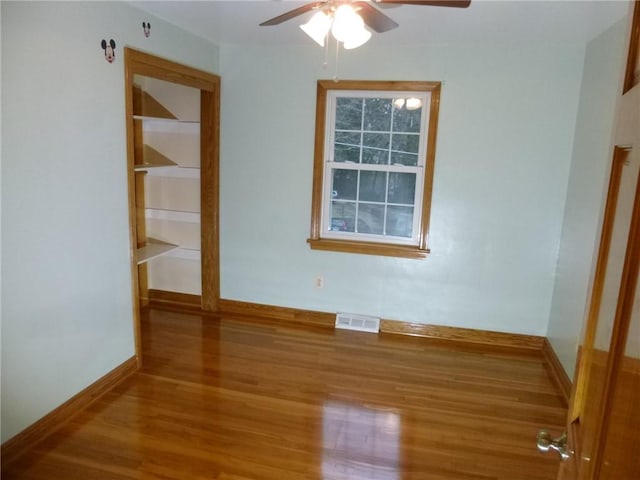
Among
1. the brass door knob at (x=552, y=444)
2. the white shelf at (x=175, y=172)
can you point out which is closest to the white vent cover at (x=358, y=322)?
the white shelf at (x=175, y=172)

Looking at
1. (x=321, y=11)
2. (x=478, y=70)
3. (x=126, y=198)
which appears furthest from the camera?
(x=478, y=70)

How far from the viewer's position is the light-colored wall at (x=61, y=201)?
2.18 m

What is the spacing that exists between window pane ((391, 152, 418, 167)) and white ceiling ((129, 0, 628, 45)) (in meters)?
0.85

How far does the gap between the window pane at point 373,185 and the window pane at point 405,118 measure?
40cm

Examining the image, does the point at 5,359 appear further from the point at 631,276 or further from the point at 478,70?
the point at 478,70

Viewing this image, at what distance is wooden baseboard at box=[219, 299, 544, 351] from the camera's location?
3.85m

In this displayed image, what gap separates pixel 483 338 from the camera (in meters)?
3.91

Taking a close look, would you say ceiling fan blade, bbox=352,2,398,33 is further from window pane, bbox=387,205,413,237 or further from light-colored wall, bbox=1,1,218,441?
window pane, bbox=387,205,413,237

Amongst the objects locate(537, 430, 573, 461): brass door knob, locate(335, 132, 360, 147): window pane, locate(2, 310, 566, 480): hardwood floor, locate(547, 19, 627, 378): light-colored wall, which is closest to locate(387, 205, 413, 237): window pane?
locate(335, 132, 360, 147): window pane

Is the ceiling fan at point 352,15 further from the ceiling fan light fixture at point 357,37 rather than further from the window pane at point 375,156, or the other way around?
the window pane at point 375,156

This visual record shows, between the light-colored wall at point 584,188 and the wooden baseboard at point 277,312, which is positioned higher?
the light-colored wall at point 584,188

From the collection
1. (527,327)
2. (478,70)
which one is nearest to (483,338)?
(527,327)

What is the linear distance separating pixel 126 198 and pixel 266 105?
155 centimetres

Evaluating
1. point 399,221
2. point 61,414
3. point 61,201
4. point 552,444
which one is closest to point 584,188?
point 399,221
